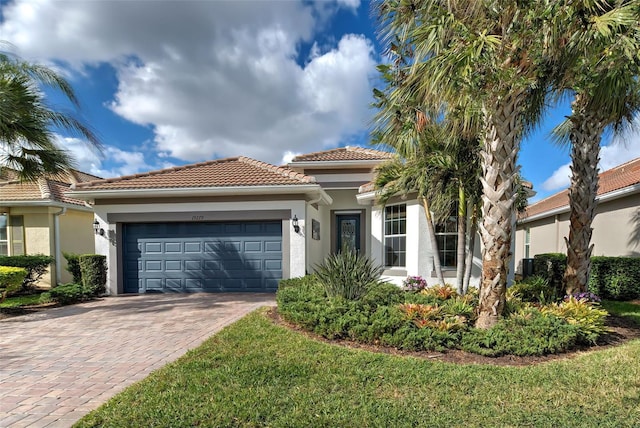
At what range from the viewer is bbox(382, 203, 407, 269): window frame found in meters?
10.6

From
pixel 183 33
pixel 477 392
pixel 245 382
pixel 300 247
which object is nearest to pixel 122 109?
pixel 183 33

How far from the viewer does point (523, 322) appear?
518cm

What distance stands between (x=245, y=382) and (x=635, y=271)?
1167cm

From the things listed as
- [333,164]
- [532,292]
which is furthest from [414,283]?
[333,164]

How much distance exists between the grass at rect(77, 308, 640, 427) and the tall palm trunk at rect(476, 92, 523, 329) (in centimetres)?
118

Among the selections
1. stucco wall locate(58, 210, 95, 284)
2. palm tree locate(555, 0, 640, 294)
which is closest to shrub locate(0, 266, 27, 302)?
stucco wall locate(58, 210, 95, 284)

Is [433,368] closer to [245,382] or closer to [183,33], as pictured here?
[245,382]

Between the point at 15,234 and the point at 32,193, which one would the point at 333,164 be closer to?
the point at 32,193

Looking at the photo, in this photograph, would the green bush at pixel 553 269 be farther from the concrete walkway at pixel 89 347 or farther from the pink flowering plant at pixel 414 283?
the concrete walkway at pixel 89 347

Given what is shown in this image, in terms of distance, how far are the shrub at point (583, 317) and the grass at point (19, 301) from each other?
525 inches

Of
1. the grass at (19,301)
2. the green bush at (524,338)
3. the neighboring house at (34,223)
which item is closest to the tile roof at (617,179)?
the green bush at (524,338)

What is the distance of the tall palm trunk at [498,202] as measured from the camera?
5.26 meters

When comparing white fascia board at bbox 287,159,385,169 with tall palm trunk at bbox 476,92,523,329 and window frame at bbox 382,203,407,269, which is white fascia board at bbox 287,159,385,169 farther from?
tall palm trunk at bbox 476,92,523,329

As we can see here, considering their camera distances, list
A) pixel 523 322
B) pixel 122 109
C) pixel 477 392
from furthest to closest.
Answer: pixel 122 109 → pixel 523 322 → pixel 477 392
